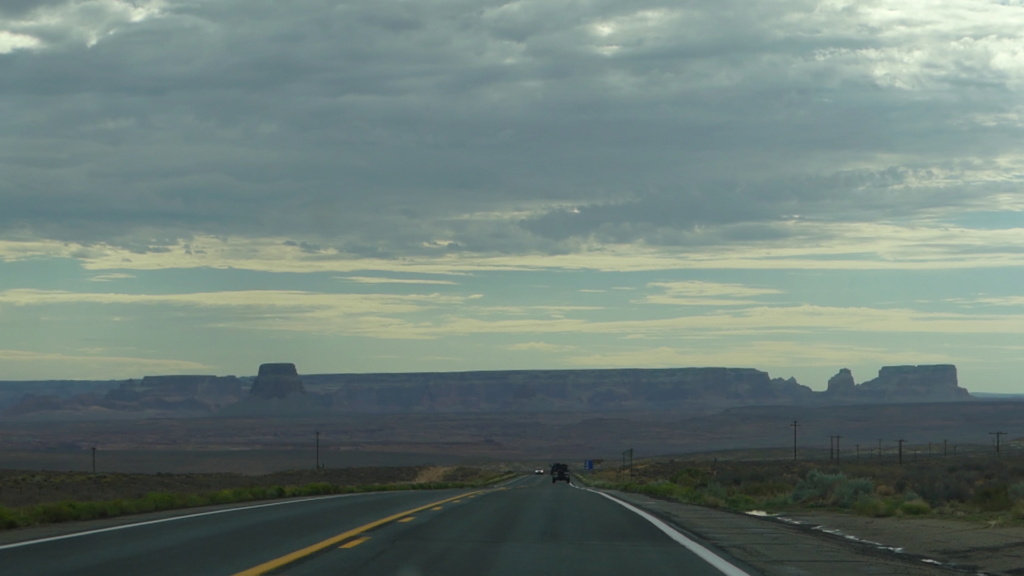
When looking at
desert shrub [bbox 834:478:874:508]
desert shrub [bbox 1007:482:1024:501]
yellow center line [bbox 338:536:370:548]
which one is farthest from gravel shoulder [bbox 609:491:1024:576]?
desert shrub [bbox 834:478:874:508]

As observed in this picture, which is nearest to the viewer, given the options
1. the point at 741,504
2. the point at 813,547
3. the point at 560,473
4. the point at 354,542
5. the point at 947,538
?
the point at 354,542

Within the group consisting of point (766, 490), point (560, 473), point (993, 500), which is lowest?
point (560, 473)

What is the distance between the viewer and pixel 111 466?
156 meters

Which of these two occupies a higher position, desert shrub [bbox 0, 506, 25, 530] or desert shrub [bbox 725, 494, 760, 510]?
desert shrub [bbox 0, 506, 25, 530]

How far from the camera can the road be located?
11.9 m

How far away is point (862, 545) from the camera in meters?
17.0

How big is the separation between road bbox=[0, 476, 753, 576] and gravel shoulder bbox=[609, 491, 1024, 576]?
855mm

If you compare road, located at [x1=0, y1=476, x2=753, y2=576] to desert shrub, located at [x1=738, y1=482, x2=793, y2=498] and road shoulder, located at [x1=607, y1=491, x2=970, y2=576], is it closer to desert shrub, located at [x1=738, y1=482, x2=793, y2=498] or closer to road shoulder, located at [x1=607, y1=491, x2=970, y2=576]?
road shoulder, located at [x1=607, y1=491, x2=970, y2=576]

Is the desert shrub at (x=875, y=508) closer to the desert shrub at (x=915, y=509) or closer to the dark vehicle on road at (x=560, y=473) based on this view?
the desert shrub at (x=915, y=509)

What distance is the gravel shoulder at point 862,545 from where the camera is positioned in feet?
43.4

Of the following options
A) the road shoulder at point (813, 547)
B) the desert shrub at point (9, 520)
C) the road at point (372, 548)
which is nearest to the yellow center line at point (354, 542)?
the road at point (372, 548)

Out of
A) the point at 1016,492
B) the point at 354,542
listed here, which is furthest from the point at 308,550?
the point at 1016,492

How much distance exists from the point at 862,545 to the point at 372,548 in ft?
25.7

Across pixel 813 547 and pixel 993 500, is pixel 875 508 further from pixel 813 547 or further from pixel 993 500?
pixel 813 547
